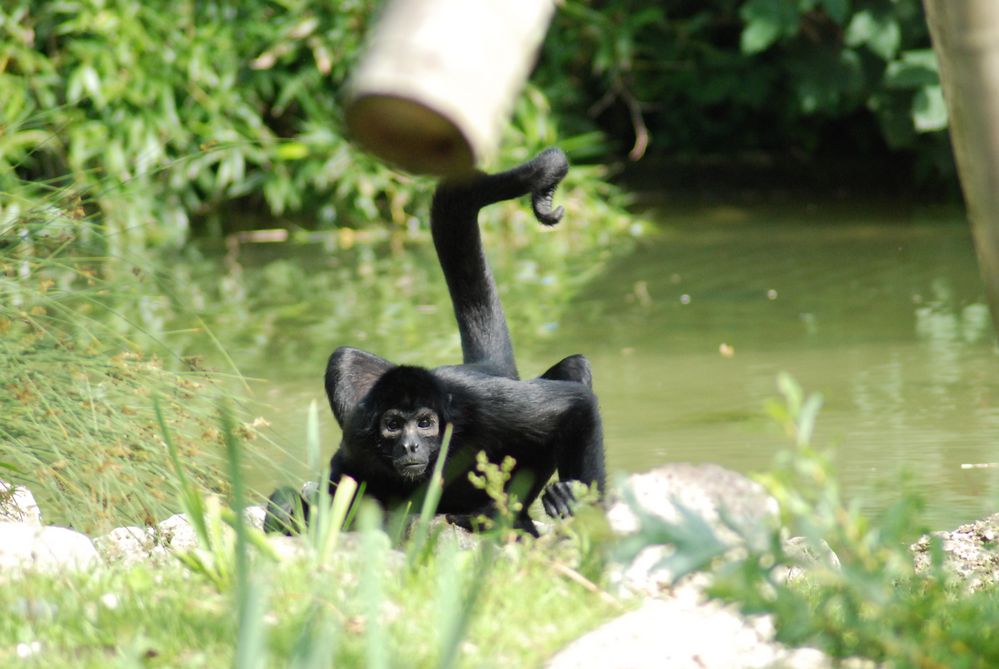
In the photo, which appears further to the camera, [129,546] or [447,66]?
[129,546]

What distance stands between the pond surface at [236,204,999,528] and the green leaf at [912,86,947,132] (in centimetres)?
90

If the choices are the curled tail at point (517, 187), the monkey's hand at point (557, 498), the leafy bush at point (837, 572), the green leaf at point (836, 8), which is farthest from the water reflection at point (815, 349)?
the leafy bush at point (837, 572)

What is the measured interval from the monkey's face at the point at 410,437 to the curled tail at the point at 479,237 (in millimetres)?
576

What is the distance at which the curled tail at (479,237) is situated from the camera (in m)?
4.60

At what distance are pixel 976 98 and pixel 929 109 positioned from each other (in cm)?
923

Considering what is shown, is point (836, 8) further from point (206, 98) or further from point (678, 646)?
point (678, 646)

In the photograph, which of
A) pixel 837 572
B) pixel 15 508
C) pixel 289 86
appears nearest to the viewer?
pixel 837 572

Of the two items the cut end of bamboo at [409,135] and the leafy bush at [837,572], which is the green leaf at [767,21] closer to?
the leafy bush at [837,572]

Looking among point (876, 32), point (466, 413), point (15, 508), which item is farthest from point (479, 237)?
point (876, 32)

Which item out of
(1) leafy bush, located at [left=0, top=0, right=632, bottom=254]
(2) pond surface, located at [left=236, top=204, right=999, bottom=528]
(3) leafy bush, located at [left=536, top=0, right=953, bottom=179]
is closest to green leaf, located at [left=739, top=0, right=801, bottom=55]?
(3) leafy bush, located at [left=536, top=0, right=953, bottom=179]

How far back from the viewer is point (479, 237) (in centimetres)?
486

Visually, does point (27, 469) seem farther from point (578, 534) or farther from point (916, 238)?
point (916, 238)

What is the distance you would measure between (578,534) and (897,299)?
6094 millimetres

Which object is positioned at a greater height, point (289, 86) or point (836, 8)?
point (836, 8)
